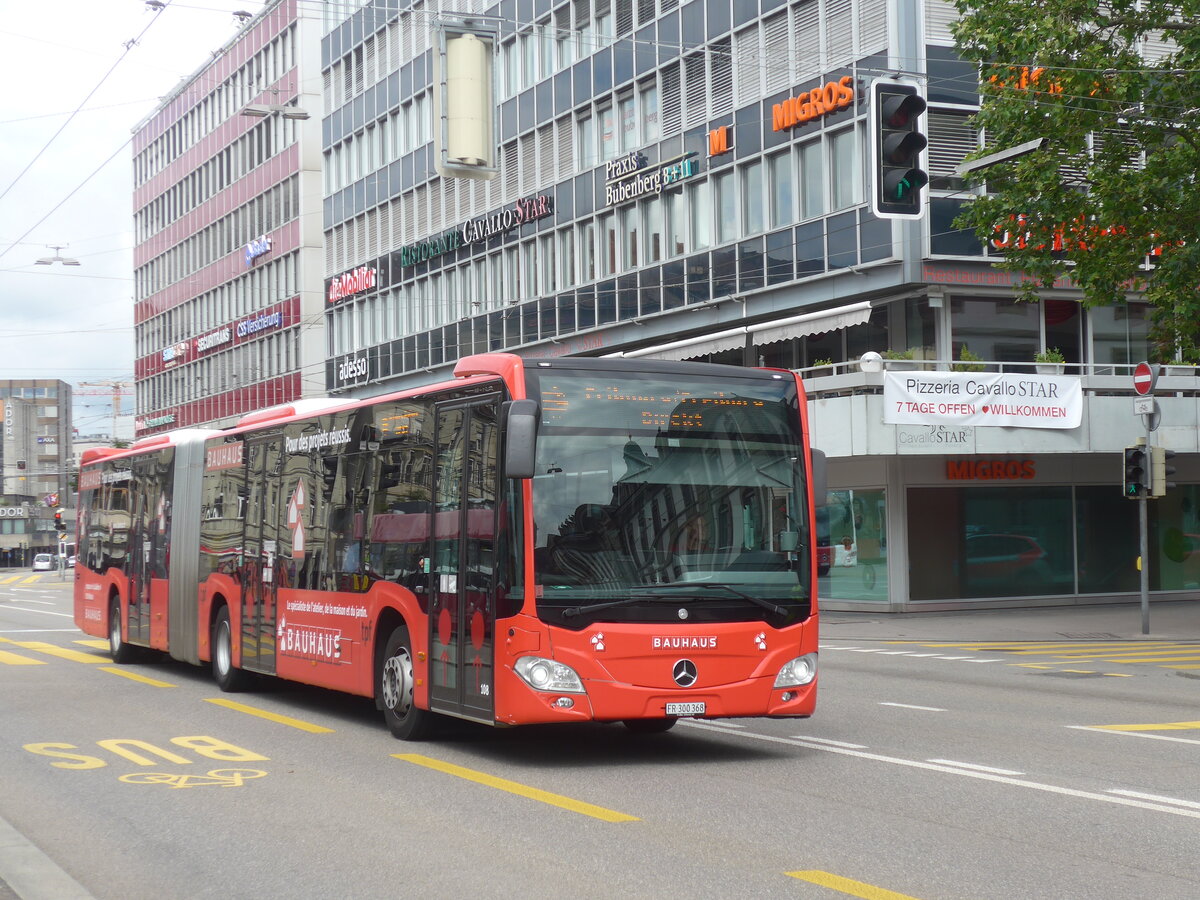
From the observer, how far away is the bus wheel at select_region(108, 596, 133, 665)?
21.4 meters

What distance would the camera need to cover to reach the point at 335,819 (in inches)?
345

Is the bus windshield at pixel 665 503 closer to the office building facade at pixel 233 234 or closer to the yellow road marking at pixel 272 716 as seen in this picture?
the yellow road marking at pixel 272 716

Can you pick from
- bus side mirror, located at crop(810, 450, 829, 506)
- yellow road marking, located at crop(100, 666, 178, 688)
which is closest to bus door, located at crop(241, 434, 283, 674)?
yellow road marking, located at crop(100, 666, 178, 688)

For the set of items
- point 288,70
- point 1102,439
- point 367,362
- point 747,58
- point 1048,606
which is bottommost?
point 1048,606

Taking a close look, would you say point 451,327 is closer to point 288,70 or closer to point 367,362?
point 367,362

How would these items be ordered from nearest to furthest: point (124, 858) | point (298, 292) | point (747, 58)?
point (124, 858) < point (747, 58) < point (298, 292)

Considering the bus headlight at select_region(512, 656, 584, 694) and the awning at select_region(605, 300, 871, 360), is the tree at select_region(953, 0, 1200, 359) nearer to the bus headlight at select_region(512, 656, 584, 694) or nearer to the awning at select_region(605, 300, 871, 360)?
the awning at select_region(605, 300, 871, 360)

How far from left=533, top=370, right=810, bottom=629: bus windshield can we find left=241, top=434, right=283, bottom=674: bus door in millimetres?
5355

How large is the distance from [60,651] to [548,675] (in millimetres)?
15609

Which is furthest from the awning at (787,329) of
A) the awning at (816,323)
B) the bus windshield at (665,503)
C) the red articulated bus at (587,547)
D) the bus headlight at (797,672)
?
the bus headlight at (797,672)

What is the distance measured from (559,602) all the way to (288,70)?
57265 millimetres

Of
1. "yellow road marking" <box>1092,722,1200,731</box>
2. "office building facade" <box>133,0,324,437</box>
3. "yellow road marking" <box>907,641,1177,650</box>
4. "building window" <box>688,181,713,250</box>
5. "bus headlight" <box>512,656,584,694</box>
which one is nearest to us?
"bus headlight" <box>512,656,584,694</box>

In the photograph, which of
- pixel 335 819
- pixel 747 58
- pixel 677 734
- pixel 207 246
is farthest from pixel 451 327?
pixel 335 819

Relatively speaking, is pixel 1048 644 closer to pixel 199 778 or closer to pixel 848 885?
pixel 199 778
